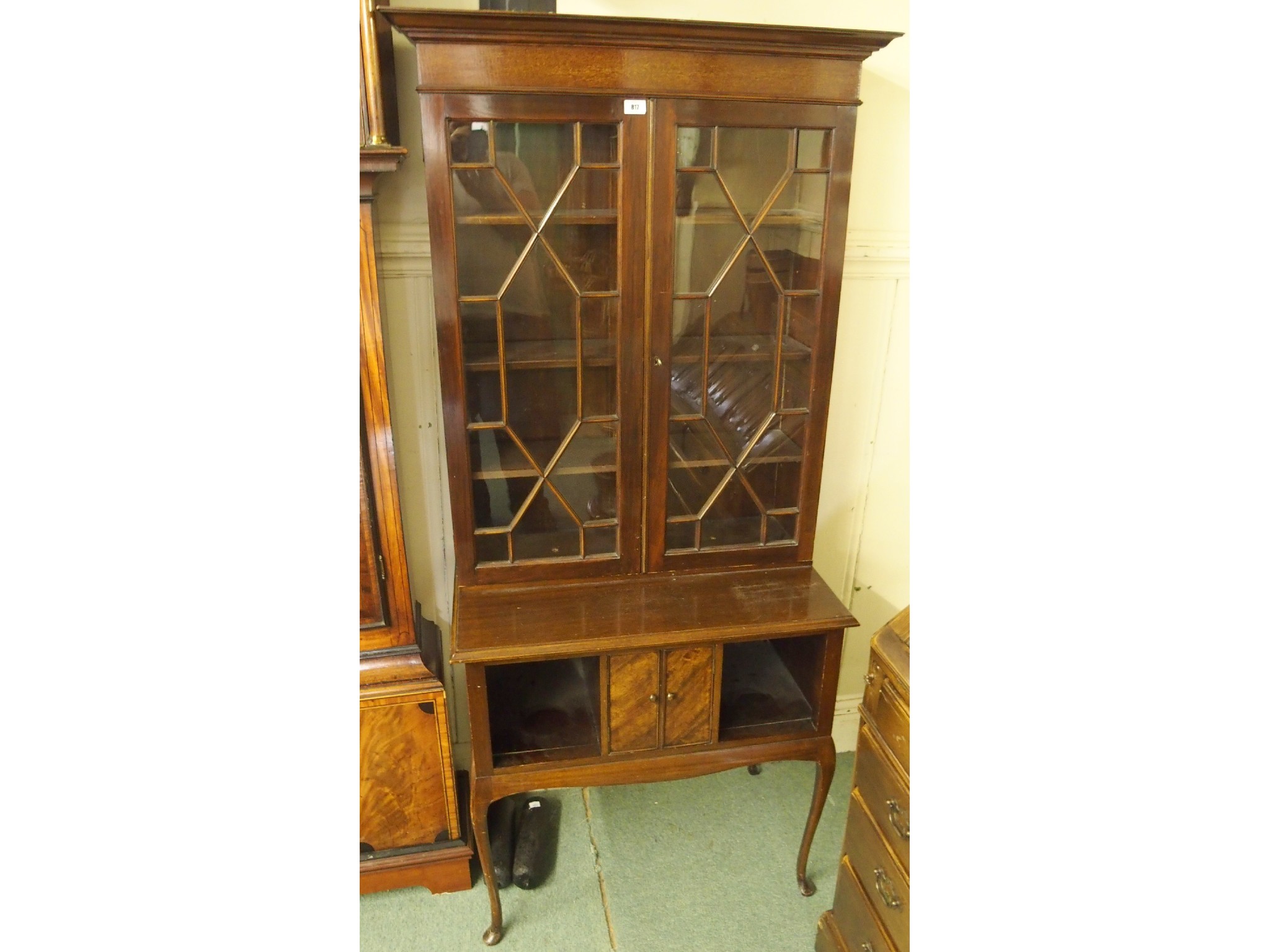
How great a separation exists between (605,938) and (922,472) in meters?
1.67

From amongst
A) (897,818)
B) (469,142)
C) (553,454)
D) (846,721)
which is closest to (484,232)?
(469,142)

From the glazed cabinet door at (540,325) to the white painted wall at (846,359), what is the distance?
24 centimetres

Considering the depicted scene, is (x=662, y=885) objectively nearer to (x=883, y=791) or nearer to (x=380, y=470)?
(x=883, y=791)

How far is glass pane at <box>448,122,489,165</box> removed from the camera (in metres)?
1.26

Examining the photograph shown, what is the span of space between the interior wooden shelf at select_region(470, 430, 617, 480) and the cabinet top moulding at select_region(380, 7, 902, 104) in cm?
59

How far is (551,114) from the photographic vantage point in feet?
4.13

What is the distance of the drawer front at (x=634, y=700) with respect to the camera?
4.69 feet

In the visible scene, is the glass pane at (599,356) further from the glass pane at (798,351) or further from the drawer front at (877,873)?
the drawer front at (877,873)

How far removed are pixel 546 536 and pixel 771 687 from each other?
580 millimetres

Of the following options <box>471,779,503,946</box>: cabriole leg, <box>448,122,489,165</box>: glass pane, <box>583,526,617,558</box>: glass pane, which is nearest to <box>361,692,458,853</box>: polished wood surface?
<box>471,779,503,946</box>: cabriole leg

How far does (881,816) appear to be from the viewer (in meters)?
1.31

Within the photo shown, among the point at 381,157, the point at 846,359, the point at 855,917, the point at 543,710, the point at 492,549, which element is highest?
the point at 381,157

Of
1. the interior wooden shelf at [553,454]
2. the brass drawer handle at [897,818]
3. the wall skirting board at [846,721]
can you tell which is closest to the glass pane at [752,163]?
the interior wooden shelf at [553,454]

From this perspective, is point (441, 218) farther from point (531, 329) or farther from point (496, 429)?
point (496, 429)
